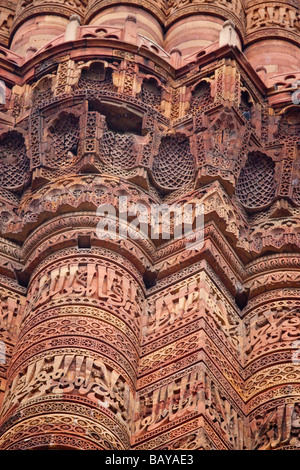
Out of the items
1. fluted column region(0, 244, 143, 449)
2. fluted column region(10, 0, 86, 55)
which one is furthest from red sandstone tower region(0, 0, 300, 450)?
fluted column region(10, 0, 86, 55)

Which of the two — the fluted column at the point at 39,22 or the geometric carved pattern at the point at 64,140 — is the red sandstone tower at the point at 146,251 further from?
the fluted column at the point at 39,22

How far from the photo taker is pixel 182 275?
14.9 m

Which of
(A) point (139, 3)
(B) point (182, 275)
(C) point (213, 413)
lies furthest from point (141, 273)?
(A) point (139, 3)

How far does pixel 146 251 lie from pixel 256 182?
163cm

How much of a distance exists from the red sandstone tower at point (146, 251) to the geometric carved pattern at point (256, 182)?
0.02 m

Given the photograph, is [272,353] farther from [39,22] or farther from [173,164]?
[39,22]

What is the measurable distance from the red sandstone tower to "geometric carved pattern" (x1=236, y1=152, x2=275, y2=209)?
0.02 metres

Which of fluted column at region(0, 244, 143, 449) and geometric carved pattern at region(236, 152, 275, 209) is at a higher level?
geometric carved pattern at region(236, 152, 275, 209)

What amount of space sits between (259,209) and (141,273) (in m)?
1.61

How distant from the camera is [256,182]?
1616cm

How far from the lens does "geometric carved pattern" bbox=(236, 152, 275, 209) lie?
16.0m

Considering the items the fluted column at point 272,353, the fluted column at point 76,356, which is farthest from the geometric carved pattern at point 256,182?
the fluted column at point 76,356

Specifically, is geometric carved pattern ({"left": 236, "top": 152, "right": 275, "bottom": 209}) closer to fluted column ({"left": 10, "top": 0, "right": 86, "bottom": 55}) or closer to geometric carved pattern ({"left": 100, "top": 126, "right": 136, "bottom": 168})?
geometric carved pattern ({"left": 100, "top": 126, "right": 136, "bottom": 168})

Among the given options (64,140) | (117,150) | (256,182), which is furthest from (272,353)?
(64,140)
